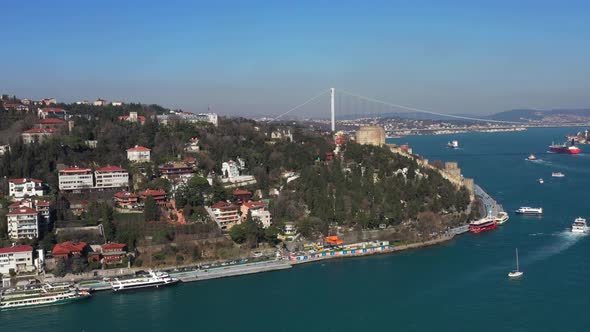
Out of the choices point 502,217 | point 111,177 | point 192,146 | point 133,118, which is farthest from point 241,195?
point 133,118

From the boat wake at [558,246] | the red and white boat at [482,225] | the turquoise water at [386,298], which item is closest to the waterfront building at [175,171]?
the turquoise water at [386,298]

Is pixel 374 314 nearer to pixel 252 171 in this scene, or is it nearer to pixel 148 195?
pixel 148 195

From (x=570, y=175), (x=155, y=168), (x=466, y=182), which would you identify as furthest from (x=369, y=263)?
(x=570, y=175)

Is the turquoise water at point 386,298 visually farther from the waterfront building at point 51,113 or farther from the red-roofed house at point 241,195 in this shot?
the waterfront building at point 51,113

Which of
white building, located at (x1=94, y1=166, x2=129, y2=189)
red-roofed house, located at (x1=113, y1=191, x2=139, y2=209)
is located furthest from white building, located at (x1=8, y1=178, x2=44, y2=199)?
red-roofed house, located at (x1=113, y1=191, x2=139, y2=209)

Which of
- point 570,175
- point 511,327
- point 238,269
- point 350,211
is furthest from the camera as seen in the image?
point 570,175

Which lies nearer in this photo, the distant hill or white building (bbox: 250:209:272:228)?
white building (bbox: 250:209:272:228)

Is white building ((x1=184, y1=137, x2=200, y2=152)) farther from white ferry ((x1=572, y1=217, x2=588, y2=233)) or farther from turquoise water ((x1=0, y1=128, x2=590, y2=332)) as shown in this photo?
white ferry ((x1=572, y1=217, x2=588, y2=233))
